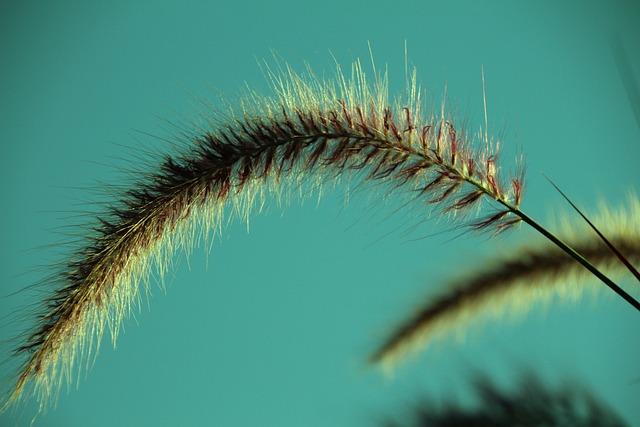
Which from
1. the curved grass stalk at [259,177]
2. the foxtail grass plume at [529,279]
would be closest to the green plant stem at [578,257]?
the curved grass stalk at [259,177]

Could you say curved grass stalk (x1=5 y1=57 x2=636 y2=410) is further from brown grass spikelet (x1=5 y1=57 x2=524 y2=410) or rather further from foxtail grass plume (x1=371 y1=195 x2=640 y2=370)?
foxtail grass plume (x1=371 y1=195 x2=640 y2=370)

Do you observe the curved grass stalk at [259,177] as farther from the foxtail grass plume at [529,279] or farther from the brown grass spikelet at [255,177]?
the foxtail grass plume at [529,279]

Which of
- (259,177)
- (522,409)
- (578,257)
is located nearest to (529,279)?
(522,409)

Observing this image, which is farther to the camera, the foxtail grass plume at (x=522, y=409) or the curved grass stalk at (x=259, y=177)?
the foxtail grass plume at (x=522, y=409)

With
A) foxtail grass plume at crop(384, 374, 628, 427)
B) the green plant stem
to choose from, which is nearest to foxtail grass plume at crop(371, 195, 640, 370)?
foxtail grass plume at crop(384, 374, 628, 427)

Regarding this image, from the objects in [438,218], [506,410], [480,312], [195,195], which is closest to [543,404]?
[506,410]

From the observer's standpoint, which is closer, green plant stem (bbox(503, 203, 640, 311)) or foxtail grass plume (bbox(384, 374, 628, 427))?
green plant stem (bbox(503, 203, 640, 311))
